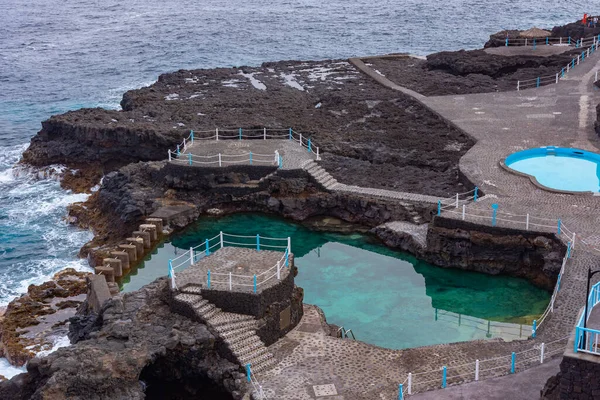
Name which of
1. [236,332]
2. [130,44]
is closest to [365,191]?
[236,332]

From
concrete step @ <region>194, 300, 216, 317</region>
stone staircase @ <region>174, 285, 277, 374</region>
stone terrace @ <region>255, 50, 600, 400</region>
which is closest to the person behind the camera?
stone terrace @ <region>255, 50, 600, 400</region>

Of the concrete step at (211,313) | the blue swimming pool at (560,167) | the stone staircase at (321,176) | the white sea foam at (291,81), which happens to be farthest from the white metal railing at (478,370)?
the white sea foam at (291,81)

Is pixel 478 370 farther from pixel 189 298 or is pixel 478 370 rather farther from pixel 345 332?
pixel 189 298

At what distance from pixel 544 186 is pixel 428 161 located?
30.1 ft

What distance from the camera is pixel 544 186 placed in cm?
4509

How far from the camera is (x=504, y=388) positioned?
27.2 meters

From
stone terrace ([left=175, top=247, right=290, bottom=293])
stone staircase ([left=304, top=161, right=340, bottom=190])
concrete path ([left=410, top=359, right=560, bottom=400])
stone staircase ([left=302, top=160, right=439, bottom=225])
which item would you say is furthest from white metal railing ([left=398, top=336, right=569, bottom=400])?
stone staircase ([left=304, top=161, right=340, bottom=190])

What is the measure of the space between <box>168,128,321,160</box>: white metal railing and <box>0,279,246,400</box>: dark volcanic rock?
22189mm

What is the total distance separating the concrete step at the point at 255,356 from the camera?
30312 millimetres

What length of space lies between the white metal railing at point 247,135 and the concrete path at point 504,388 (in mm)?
28353

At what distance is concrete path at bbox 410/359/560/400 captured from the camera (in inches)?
1054

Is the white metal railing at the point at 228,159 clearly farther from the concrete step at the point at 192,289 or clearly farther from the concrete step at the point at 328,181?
the concrete step at the point at 192,289

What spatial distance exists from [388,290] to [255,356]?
11.6 m

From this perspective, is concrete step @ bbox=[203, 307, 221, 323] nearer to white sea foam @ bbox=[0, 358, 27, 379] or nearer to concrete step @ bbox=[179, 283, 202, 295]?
concrete step @ bbox=[179, 283, 202, 295]
